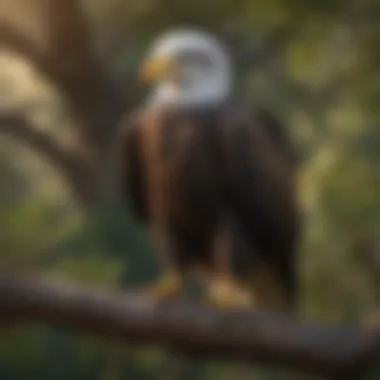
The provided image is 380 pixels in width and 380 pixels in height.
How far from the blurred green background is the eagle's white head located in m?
0.02

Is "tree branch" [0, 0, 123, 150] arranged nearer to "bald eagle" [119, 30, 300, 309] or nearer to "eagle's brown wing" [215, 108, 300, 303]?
"bald eagle" [119, 30, 300, 309]

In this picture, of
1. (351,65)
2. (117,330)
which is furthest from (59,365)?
(351,65)

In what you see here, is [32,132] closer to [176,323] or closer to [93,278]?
[93,278]

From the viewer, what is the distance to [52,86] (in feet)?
4.12

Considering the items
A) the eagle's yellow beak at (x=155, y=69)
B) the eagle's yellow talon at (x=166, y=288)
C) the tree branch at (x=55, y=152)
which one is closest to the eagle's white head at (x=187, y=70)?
the eagle's yellow beak at (x=155, y=69)

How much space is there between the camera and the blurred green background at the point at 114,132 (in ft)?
3.96

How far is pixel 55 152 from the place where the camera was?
4.09ft

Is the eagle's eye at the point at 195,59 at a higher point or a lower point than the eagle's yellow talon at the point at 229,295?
higher

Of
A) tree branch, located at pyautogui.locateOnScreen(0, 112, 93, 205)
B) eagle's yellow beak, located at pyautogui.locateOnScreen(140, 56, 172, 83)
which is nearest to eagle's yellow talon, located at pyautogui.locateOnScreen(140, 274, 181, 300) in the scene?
tree branch, located at pyautogui.locateOnScreen(0, 112, 93, 205)

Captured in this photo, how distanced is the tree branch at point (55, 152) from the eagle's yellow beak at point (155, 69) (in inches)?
5.5

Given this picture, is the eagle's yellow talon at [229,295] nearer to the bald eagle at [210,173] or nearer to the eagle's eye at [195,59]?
the bald eagle at [210,173]

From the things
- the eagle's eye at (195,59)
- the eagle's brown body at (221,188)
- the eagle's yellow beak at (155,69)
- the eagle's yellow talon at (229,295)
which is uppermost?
the eagle's eye at (195,59)

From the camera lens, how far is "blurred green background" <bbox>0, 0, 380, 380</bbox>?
1206 millimetres

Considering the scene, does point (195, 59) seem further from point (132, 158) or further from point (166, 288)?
point (166, 288)
